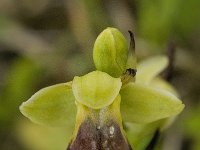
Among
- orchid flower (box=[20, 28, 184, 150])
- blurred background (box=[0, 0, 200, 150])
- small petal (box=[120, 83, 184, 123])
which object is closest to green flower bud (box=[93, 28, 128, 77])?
orchid flower (box=[20, 28, 184, 150])

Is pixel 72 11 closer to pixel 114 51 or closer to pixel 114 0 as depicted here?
pixel 114 0

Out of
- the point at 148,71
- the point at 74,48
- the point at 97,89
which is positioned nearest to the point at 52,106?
the point at 97,89

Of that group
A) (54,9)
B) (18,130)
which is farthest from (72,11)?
(18,130)

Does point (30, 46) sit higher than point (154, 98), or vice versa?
point (154, 98)

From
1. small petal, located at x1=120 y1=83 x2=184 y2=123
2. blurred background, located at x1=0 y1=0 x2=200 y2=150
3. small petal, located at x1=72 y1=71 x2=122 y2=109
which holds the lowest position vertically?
blurred background, located at x1=0 y1=0 x2=200 y2=150

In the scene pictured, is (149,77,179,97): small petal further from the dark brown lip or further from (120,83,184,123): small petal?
the dark brown lip

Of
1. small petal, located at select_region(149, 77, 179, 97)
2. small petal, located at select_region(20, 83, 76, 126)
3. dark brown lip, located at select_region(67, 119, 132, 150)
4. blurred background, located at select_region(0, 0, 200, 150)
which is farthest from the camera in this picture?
blurred background, located at select_region(0, 0, 200, 150)

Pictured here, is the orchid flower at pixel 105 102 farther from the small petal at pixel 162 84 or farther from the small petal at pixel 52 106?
the small petal at pixel 162 84
